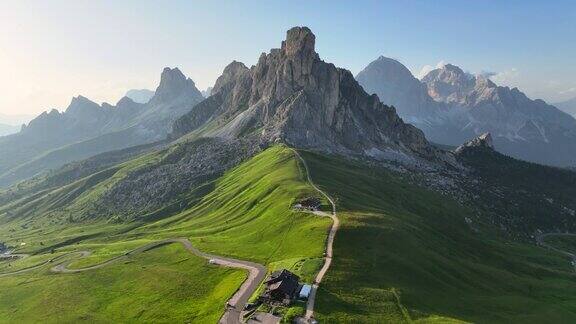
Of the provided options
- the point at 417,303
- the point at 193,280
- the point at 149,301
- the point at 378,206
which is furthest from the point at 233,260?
the point at 378,206

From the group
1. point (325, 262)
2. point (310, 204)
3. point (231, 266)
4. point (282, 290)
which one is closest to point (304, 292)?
point (282, 290)

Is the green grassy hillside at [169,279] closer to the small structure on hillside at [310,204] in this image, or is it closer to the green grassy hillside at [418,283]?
the small structure on hillside at [310,204]

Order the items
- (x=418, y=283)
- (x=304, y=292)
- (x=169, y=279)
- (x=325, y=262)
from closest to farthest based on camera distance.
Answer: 1. (x=304, y=292)
2. (x=325, y=262)
3. (x=418, y=283)
4. (x=169, y=279)

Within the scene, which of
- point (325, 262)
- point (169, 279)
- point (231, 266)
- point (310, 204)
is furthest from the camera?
point (310, 204)

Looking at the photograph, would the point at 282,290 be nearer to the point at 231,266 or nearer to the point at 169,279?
the point at 231,266

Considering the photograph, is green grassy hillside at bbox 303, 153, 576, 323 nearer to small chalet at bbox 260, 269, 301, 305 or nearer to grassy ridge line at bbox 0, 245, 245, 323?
small chalet at bbox 260, 269, 301, 305

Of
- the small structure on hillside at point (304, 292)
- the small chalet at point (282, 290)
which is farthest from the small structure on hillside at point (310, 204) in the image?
the small structure on hillside at point (304, 292)

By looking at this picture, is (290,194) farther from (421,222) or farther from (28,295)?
(28,295)
